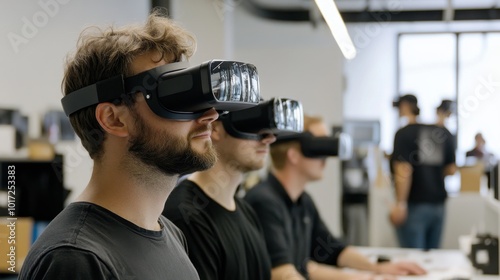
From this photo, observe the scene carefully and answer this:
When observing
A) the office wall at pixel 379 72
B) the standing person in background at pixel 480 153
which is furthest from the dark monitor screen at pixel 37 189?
the office wall at pixel 379 72

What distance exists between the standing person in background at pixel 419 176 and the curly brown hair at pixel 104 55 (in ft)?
13.7

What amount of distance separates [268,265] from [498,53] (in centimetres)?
864

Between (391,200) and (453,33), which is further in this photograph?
(453,33)

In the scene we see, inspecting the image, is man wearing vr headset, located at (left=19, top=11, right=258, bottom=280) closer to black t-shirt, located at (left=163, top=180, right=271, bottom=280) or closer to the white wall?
A: black t-shirt, located at (left=163, top=180, right=271, bottom=280)

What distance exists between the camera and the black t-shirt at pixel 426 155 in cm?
529

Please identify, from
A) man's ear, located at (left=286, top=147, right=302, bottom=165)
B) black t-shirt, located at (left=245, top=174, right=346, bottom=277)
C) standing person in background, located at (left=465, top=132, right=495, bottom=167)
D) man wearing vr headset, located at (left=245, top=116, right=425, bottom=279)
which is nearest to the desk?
man wearing vr headset, located at (left=245, top=116, right=425, bottom=279)

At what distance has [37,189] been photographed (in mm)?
3428

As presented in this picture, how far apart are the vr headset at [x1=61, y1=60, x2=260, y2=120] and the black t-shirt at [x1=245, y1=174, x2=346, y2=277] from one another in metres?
1.42

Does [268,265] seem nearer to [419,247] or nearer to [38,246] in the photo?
[38,246]

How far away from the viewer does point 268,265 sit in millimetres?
2205

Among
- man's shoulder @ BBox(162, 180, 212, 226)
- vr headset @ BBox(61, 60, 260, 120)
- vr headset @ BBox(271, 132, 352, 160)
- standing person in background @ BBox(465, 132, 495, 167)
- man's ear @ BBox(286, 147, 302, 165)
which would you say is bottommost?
standing person in background @ BBox(465, 132, 495, 167)

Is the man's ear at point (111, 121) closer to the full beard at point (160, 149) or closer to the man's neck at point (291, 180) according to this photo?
the full beard at point (160, 149)

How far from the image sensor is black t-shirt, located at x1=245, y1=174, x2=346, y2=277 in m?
2.65

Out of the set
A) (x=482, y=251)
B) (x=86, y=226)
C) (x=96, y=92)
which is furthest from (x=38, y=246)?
(x=482, y=251)
